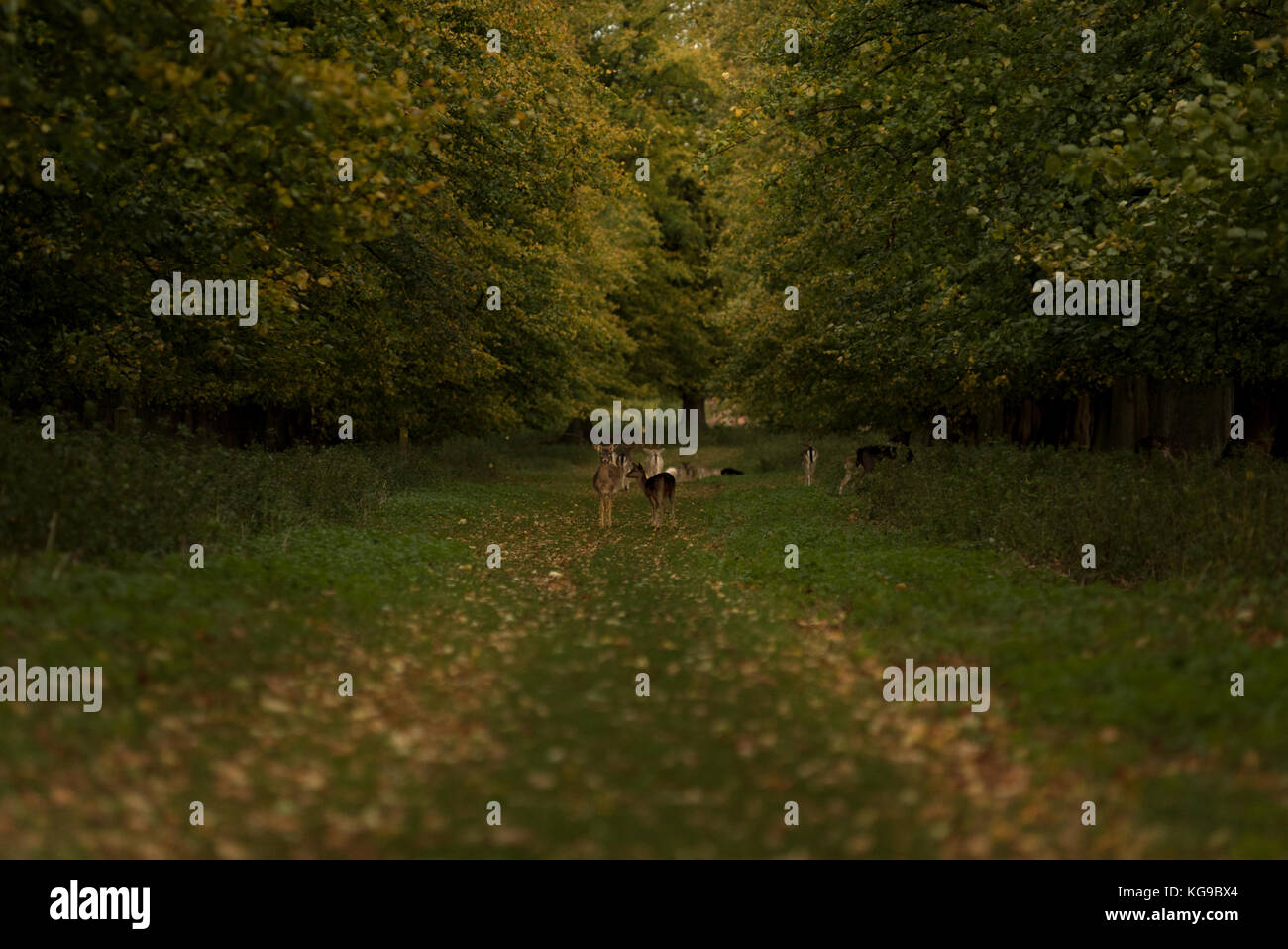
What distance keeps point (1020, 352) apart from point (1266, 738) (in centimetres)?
1121

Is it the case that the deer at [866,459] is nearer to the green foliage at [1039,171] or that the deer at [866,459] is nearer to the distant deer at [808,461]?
the distant deer at [808,461]

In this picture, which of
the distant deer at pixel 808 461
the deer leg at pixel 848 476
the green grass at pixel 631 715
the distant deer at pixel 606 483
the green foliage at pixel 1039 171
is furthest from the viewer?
the distant deer at pixel 808 461

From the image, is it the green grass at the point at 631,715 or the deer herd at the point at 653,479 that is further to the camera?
the deer herd at the point at 653,479

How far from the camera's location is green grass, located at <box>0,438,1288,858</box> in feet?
22.7

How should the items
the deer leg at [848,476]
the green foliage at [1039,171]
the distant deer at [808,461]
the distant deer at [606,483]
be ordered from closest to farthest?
the green foliage at [1039,171]
the distant deer at [606,483]
the deer leg at [848,476]
the distant deer at [808,461]

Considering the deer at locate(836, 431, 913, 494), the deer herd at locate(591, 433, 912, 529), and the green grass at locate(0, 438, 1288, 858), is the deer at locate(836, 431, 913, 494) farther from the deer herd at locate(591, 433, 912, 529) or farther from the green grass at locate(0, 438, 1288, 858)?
the green grass at locate(0, 438, 1288, 858)

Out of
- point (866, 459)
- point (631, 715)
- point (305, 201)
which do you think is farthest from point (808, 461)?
point (631, 715)

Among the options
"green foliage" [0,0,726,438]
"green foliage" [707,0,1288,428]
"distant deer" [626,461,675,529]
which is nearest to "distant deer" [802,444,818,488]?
"green foliage" [0,0,726,438]

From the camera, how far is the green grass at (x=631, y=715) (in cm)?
693

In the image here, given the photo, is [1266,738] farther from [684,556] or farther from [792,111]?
[792,111]

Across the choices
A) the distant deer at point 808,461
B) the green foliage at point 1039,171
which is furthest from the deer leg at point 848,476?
the green foliage at point 1039,171

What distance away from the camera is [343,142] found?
1294 centimetres

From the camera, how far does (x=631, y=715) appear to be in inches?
376
